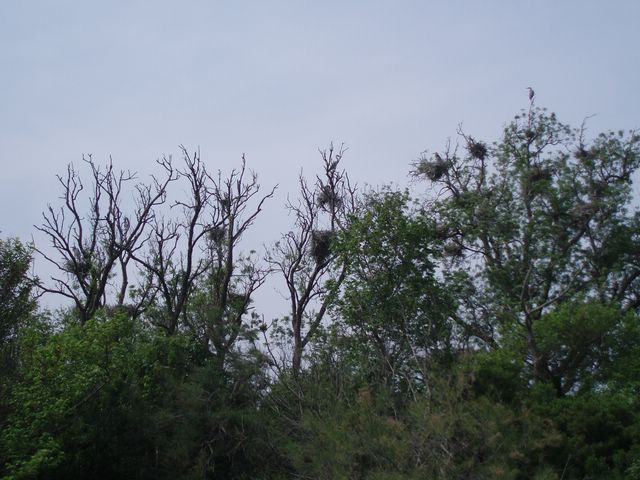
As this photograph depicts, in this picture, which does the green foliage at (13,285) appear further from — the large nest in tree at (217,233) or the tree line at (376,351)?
the large nest in tree at (217,233)

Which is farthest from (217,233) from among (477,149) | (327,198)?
(477,149)

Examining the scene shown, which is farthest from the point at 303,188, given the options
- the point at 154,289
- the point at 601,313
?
the point at 601,313

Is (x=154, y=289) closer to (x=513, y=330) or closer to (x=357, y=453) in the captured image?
(x=513, y=330)

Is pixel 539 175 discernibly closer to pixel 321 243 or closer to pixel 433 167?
pixel 433 167

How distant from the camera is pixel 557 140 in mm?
24422

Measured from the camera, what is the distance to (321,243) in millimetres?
21203

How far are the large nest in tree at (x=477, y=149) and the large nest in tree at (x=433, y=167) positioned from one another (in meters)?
1.64

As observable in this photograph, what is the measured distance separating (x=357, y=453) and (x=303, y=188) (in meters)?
14.5

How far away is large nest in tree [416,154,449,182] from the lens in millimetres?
22062

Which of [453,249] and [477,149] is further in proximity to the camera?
[477,149]

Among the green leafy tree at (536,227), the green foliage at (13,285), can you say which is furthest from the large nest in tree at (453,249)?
the green foliage at (13,285)

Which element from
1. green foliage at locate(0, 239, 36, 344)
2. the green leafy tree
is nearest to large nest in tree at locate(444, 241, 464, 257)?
the green leafy tree

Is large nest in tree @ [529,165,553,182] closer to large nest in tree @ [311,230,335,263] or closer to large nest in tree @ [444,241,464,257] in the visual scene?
large nest in tree @ [444,241,464,257]

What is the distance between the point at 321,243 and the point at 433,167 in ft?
12.8
